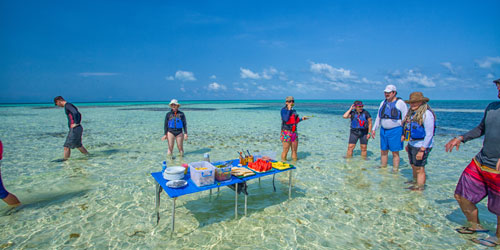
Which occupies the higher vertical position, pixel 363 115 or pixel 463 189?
pixel 363 115

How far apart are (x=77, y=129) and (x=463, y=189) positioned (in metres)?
11.7

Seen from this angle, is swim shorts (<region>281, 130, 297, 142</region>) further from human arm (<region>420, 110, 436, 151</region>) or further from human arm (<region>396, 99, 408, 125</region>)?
human arm (<region>420, 110, 436, 151</region>)

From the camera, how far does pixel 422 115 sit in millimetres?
5824

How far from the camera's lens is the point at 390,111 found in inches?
289

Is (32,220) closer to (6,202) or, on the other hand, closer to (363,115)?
(6,202)

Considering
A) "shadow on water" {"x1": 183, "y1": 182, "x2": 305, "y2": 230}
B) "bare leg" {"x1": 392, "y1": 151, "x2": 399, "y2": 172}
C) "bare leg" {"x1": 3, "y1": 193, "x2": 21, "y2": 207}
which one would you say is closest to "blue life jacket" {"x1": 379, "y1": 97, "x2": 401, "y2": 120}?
"bare leg" {"x1": 392, "y1": 151, "x2": 399, "y2": 172}

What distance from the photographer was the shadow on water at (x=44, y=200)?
5.42 meters

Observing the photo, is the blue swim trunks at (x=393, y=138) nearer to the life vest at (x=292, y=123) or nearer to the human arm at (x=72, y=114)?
the life vest at (x=292, y=123)

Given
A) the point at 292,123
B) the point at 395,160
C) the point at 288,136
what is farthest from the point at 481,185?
the point at 288,136

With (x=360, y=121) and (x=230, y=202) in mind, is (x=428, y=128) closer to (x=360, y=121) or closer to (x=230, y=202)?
(x=360, y=121)

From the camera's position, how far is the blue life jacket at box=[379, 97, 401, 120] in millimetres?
7267

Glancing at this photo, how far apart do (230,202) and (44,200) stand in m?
4.69

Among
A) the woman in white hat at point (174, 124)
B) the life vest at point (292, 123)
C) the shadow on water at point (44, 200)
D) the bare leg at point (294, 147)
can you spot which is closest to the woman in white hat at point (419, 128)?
→ the life vest at point (292, 123)

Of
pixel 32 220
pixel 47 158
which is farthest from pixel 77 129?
pixel 32 220
